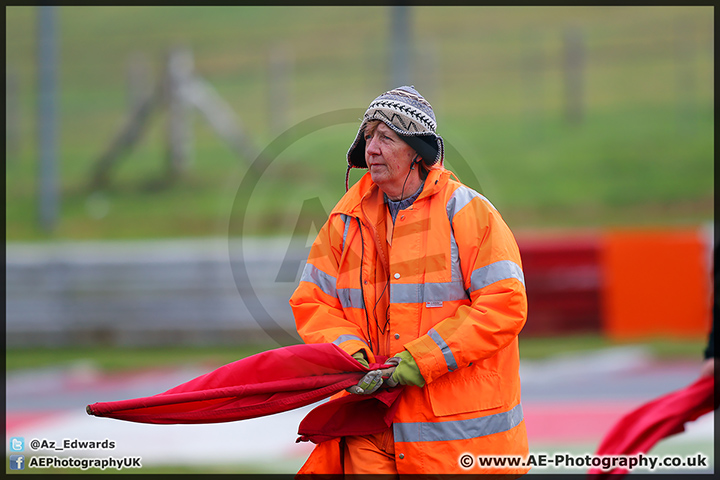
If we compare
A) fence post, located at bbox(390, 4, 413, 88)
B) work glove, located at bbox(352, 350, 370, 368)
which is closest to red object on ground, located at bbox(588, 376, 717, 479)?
work glove, located at bbox(352, 350, 370, 368)

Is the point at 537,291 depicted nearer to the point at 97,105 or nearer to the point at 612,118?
the point at 612,118

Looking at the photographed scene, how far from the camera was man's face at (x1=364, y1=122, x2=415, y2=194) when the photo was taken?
384 centimetres

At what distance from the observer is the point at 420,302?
3.71 meters

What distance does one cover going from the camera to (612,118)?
78.8 ft

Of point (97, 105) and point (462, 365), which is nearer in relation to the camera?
point (462, 365)

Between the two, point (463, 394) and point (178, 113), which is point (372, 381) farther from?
point (178, 113)

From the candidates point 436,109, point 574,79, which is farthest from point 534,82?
point 436,109

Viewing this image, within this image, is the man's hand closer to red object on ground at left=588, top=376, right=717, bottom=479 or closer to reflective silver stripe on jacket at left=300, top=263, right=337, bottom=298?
reflective silver stripe on jacket at left=300, top=263, right=337, bottom=298

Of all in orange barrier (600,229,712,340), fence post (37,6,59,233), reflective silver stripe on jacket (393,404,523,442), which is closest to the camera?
reflective silver stripe on jacket (393,404,523,442)

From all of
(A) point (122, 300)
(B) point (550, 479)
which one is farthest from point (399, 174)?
(A) point (122, 300)

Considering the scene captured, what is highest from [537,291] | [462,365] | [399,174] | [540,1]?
[540,1]

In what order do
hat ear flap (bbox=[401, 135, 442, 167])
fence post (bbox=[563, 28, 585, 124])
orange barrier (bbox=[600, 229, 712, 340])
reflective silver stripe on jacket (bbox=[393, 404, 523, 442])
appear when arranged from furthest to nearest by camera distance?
fence post (bbox=[563, 28, 585, 124]), orange barrier (bbox=[600, 229, 712, 340]), hat ear flap (bbox=[401, 135, 442, 167]), reflective silver stripe on jacket (bbox=[393, 404, 523, 442])

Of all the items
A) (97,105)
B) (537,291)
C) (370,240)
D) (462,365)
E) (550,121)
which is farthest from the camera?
(97,105)

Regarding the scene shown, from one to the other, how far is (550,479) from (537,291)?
17.5 ft
